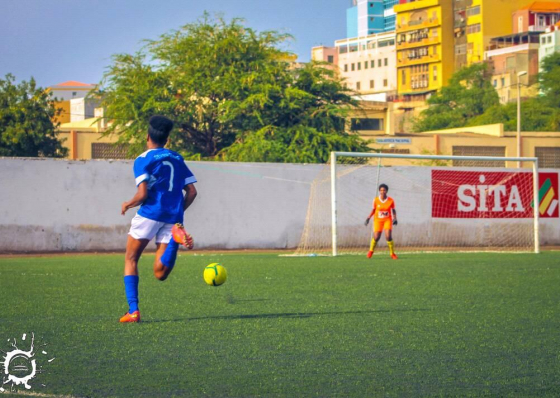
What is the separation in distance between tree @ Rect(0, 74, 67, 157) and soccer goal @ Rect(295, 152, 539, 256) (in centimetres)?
2578

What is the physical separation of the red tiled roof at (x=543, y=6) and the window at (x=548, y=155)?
65.3 meters

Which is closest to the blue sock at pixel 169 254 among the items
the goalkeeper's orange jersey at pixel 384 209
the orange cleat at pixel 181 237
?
the orange cleat at pixel 181 237

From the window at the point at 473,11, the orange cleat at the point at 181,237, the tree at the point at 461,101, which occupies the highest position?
the window at the point at 473,11

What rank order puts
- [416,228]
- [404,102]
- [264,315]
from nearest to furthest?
[264,315], [416,228], [404,102]

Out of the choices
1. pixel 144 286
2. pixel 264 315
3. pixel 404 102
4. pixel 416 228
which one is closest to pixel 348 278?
pixel 144 286

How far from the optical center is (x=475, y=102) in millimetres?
99188

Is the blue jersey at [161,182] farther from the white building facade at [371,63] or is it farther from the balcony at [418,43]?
the white building facade at [371,63]

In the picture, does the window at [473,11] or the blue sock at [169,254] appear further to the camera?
the window at [473,11]

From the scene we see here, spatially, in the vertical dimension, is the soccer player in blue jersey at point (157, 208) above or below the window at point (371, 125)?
below

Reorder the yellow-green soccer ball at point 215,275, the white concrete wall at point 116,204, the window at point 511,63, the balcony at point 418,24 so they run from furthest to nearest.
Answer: the balcony at point 418,24, the window at point 511,63, the white concrete wall at point 116,204, the yellow-green soccer ball at point 215,275

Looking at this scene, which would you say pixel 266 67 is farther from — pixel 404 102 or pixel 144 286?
pixel 404 102

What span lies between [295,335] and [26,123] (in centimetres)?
4215

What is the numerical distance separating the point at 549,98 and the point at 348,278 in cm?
7644

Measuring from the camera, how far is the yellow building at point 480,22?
4692 inches
